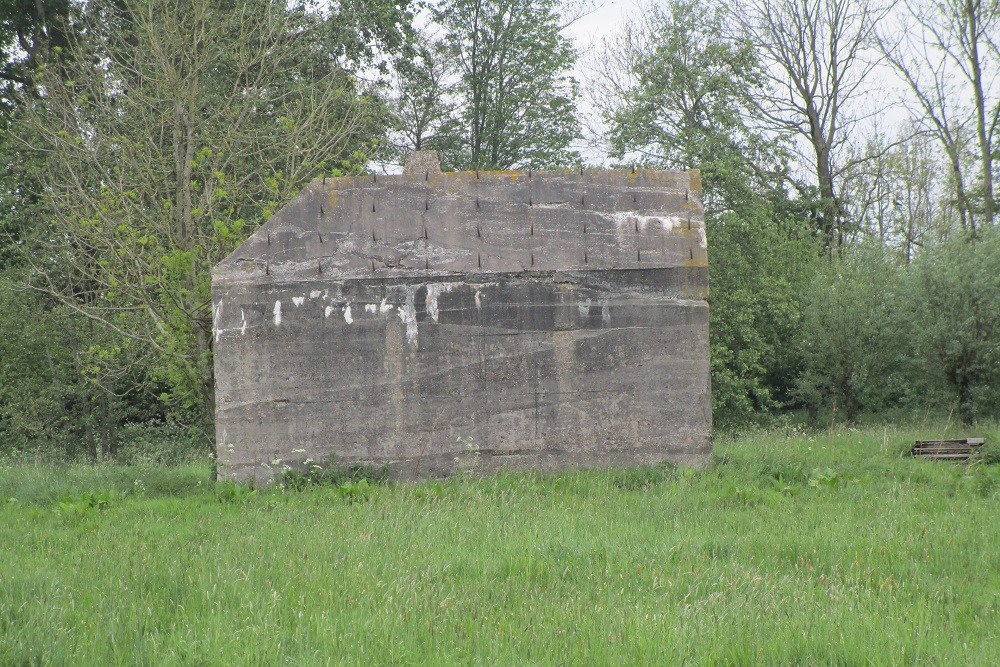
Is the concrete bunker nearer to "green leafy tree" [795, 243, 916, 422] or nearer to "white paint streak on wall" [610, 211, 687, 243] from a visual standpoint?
"white paint streak on wall" [610, 211, 687, 243]

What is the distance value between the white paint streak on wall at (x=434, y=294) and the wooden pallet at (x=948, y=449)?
596 cm

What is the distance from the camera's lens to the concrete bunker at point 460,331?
9797 millimetres

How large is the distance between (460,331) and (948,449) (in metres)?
6.00

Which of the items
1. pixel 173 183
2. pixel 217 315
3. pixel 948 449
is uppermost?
pixel 173 183

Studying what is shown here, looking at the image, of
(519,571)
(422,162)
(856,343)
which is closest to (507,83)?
(856,343)

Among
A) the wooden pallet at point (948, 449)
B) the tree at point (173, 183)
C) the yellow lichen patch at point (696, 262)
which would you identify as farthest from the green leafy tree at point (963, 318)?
the tree at point (173, 183)

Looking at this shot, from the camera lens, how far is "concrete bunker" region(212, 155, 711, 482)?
9.80 meters

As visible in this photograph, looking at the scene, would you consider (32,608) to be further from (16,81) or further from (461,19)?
(461,19)

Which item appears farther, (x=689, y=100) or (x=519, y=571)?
(x=689, y=100)

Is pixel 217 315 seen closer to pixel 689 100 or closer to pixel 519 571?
pixel 519 571

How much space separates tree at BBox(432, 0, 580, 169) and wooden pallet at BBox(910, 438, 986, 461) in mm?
19373

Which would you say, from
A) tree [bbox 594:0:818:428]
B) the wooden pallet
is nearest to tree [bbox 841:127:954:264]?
tree [bbox 594:0:818:428]

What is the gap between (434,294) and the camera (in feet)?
32.6

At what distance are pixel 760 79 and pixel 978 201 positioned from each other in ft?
24.5
